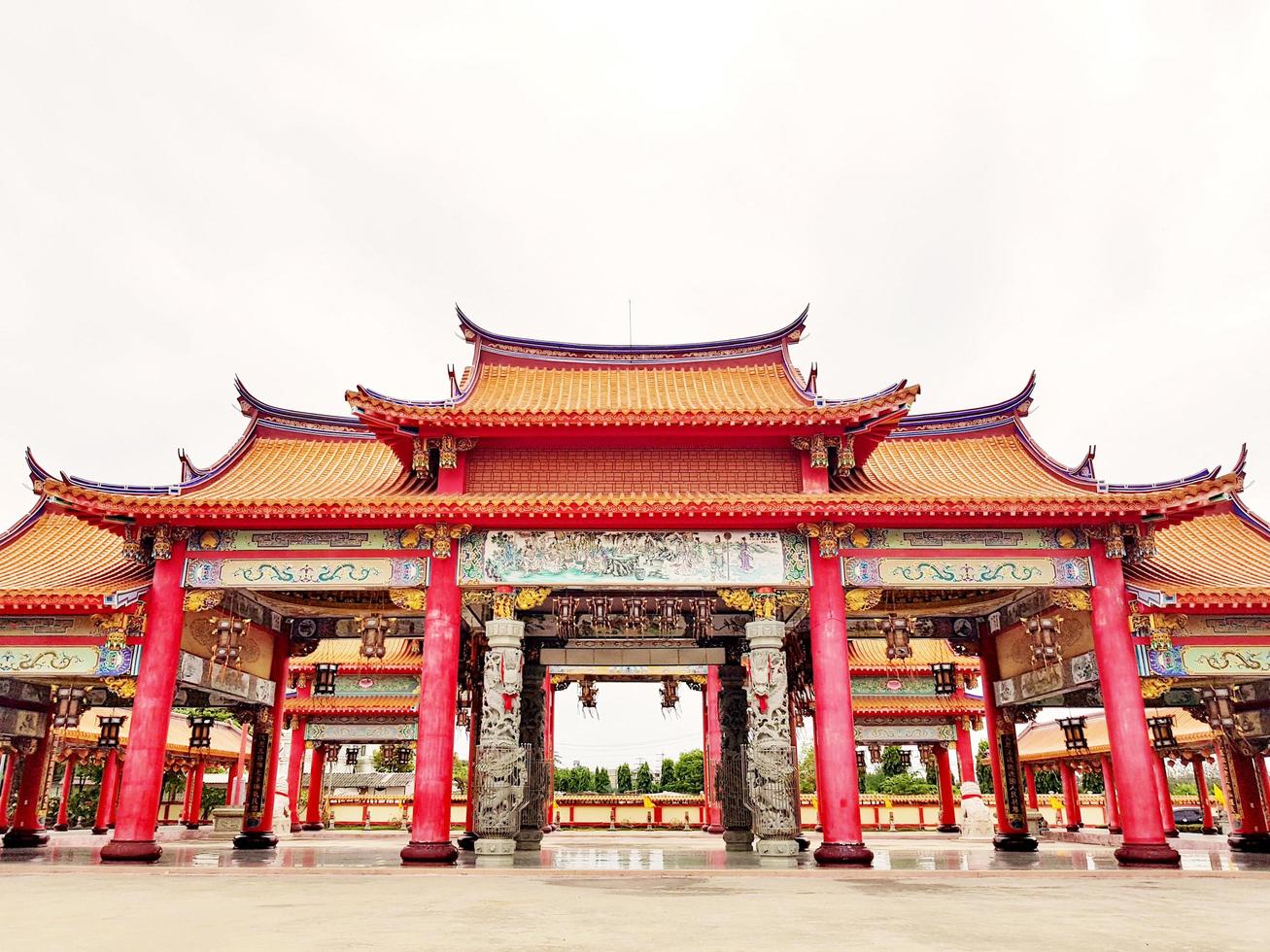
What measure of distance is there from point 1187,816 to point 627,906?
156ft

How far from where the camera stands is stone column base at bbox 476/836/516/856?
15.2 metres

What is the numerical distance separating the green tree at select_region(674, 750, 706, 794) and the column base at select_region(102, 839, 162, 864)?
125 feet

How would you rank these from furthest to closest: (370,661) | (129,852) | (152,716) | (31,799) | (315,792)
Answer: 1. (315,792)
2. (370,661)
3. (31,799)
4. (152,716)
5. (129,852)

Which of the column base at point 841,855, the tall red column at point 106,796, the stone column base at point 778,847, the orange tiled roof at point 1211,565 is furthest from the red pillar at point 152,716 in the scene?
the orange tiled roof at point 1211,565

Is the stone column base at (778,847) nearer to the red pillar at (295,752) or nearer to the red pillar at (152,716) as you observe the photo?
the red pillar at (152,716)

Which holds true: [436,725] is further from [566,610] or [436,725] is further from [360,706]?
[360,706]

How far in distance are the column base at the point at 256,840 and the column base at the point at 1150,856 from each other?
63.7ft

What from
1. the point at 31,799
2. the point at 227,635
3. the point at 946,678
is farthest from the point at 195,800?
the point at 946,678

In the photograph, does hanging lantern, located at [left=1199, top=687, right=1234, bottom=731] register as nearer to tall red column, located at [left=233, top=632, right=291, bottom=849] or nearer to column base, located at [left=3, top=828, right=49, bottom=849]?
tall red column, located at [left=233, top=632, right=291, bottom=849]

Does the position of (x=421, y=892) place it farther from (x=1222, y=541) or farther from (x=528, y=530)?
(x=1222, y=541)

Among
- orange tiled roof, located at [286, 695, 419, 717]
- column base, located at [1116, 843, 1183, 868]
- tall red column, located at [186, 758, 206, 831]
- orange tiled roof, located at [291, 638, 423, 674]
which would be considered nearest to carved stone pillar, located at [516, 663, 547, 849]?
orange tiled roof, located at [291, 638, 423, 674]

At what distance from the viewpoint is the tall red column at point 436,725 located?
14984mm

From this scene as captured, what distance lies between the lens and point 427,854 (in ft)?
48.4

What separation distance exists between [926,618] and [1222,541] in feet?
22.8
